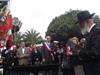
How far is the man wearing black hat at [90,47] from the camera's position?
18.1 feet

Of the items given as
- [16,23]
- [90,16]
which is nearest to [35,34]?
[16,23]

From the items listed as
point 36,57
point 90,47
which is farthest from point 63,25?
point 90,47

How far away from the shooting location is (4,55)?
14.0m

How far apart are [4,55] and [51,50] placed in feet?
5.94

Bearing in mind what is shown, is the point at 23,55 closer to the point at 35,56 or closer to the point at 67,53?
the point at 35,56

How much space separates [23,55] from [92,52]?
8.65 meters

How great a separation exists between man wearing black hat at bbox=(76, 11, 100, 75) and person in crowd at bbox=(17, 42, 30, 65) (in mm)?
8424

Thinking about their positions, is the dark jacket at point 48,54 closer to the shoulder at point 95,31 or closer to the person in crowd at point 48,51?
the person in crowd at point 48,51

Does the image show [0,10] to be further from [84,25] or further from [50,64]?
[84,25]

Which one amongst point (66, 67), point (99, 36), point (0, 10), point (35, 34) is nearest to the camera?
point (99, 36)

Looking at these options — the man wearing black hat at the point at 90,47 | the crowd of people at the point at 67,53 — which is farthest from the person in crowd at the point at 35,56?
the man wearing black hat at the point at 90,47

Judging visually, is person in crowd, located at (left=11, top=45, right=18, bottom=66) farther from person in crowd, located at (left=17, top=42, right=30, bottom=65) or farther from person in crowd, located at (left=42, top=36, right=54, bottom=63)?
person in crowd, located at (left=42, top=36, right=54, bottom=63)

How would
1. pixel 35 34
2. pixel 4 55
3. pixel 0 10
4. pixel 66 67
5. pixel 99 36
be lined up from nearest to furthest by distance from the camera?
pixel 99 36, pixel 66 67, pixel 0 10, pixel 4 55, pixel 35 34

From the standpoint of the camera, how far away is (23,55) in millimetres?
14016
